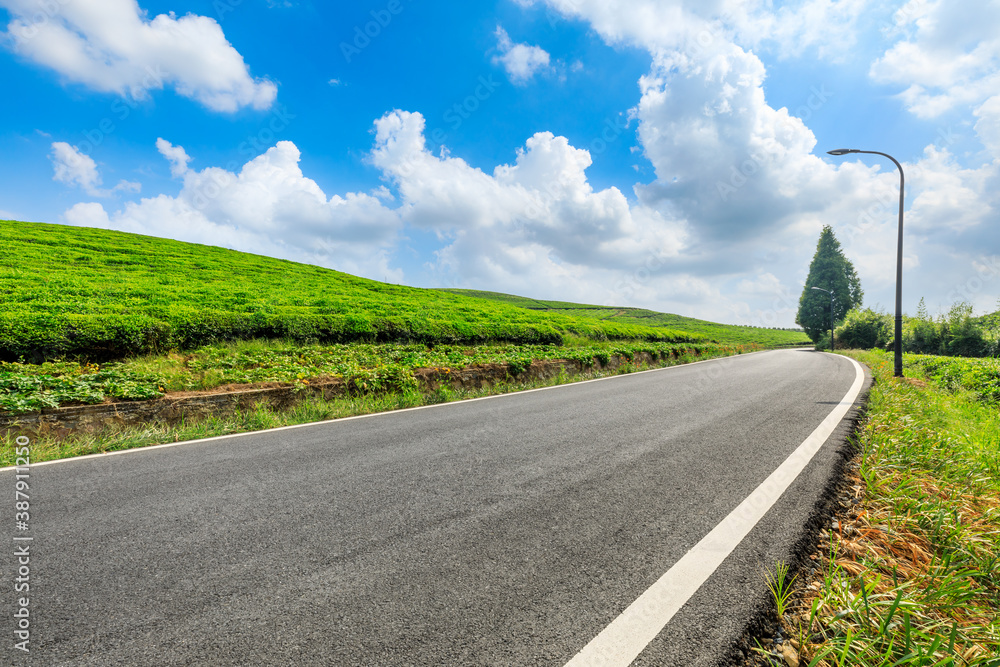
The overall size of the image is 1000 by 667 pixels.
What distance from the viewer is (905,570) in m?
2.46

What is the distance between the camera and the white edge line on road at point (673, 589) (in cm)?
172

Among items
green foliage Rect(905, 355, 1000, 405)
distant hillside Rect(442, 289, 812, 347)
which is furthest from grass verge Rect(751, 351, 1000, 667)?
distant hillside Rect(442, 289, 812, 347)

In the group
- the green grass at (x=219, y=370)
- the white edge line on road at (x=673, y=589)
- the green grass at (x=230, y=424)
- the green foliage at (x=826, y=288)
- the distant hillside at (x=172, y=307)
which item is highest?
the green foliage at (x=826, y=288)

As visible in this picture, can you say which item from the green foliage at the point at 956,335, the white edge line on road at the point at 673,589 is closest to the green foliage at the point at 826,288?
the green foliage at the point at 956,335

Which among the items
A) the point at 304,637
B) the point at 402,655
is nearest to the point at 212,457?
the point at 304,637

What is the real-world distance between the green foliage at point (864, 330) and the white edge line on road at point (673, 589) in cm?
4347

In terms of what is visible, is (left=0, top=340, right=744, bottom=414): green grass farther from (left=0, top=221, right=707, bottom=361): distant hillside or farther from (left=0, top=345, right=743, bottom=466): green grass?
(left=0, top=221, right=707, bottom=361): distant hillside

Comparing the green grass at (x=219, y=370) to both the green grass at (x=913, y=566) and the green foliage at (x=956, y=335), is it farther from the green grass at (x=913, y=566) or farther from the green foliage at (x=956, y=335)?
the green foliage at (x=956, y=335)

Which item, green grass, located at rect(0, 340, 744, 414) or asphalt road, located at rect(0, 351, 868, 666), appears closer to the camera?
asphalt road, located at rect(0, 351, 868, 666)

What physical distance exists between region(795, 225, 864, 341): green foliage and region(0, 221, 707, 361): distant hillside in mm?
38864

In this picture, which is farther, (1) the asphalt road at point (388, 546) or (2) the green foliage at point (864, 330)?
(2) the green foliage at point (864, 330)

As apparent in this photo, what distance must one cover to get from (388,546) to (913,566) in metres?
3.22

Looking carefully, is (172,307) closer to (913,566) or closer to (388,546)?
(388,546)

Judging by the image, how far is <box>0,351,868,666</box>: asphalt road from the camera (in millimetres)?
1799
